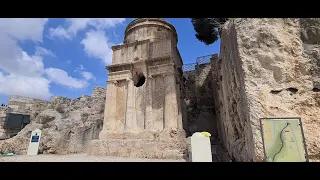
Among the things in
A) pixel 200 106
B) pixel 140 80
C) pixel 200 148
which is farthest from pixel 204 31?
pixel 200 148

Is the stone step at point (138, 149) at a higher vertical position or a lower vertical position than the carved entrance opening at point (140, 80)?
lower

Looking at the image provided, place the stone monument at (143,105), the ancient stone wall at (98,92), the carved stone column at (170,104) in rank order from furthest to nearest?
the ancient stone wall at (98,92) → the carved stone column at (170,104) → the stone monument at (143,105)

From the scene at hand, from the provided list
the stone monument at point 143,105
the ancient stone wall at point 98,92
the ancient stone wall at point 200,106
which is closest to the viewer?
the stone monument at point 143,105

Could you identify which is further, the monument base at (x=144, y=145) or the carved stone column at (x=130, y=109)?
the carved stone column at (x=130, y=109)

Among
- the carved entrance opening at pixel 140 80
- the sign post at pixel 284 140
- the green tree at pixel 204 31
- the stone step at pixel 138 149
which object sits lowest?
the stone step at pixel 138 149

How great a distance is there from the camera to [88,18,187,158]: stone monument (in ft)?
29.3

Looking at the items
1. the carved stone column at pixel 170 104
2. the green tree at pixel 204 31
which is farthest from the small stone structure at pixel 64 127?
the green tree at pixel 204 31

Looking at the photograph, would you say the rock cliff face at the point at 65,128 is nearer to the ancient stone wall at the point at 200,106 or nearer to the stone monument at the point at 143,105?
the stone monument at the point at 143,105

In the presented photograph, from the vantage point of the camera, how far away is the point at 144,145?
8812mm

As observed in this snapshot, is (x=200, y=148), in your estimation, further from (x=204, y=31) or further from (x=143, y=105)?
(x=204, y=31)

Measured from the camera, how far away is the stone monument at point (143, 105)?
8.93m
